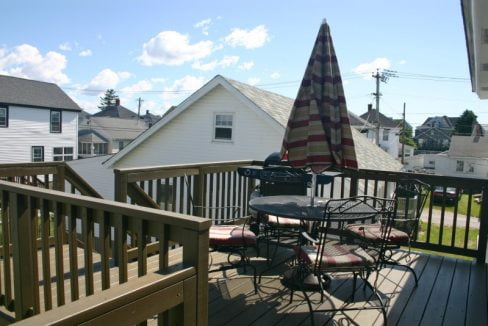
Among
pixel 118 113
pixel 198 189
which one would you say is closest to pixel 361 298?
pixel 198 189

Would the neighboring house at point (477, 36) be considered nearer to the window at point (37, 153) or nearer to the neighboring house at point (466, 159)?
the window at point (37, 153)

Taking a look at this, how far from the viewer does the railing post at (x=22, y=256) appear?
7.86 feet

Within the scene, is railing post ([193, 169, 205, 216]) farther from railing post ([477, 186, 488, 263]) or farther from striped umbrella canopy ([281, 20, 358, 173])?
railing post ([477, 186, 488, 263])

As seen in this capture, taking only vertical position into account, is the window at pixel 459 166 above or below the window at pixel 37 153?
below

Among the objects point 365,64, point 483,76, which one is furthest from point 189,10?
point 365,64

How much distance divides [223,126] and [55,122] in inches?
645

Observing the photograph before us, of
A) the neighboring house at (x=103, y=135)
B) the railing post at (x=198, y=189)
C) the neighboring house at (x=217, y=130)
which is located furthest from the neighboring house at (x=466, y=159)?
the railing post at (x=198, y=189)

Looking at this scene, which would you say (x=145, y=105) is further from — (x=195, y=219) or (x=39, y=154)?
(x=195, y=219)

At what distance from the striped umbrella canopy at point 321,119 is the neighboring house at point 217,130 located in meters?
7.84

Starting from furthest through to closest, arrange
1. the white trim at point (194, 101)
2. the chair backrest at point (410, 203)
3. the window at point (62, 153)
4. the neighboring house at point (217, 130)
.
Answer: the window at point (62, 153) < the neighboring house at point (217, 130) < the white trim at point (194, 101) < the chair backrest at point (410, 203)

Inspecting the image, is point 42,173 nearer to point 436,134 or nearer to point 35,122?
point 35,122

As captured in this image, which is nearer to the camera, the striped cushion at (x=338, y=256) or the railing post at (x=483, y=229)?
the striped cushion at (x=338, y=256)

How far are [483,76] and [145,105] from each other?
55968 mm

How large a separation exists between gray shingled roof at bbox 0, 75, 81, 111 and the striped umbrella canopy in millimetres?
22744
